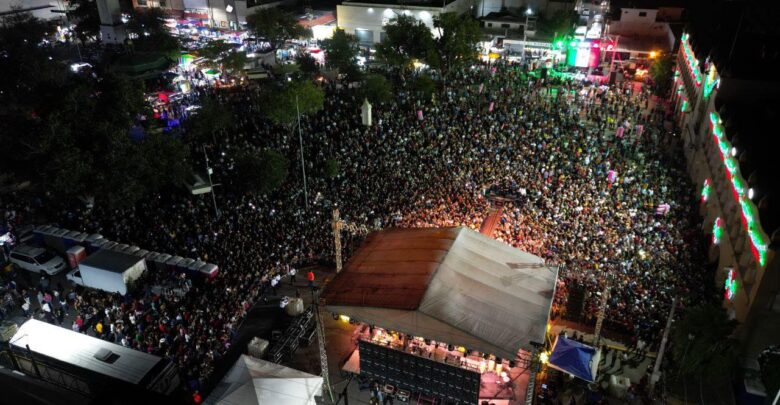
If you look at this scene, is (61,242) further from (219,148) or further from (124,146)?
(219,148)

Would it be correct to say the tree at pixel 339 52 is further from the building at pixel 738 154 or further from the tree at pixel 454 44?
the building at pixel 738 154

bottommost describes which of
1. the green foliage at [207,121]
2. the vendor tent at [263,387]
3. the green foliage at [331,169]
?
the vendor tent at [263,387]

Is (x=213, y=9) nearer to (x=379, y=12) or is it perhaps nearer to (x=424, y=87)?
(x=379, y=12)

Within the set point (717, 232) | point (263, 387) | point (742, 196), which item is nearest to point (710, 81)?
point (717, 232)

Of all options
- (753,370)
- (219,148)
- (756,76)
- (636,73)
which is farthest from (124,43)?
(753,370)

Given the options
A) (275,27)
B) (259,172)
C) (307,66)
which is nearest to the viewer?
(259,172)

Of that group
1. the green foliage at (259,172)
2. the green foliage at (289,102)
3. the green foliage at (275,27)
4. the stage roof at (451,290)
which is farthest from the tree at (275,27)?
the stage roof at (451,290)

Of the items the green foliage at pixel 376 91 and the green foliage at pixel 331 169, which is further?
the green foliage at pixel 376 91
